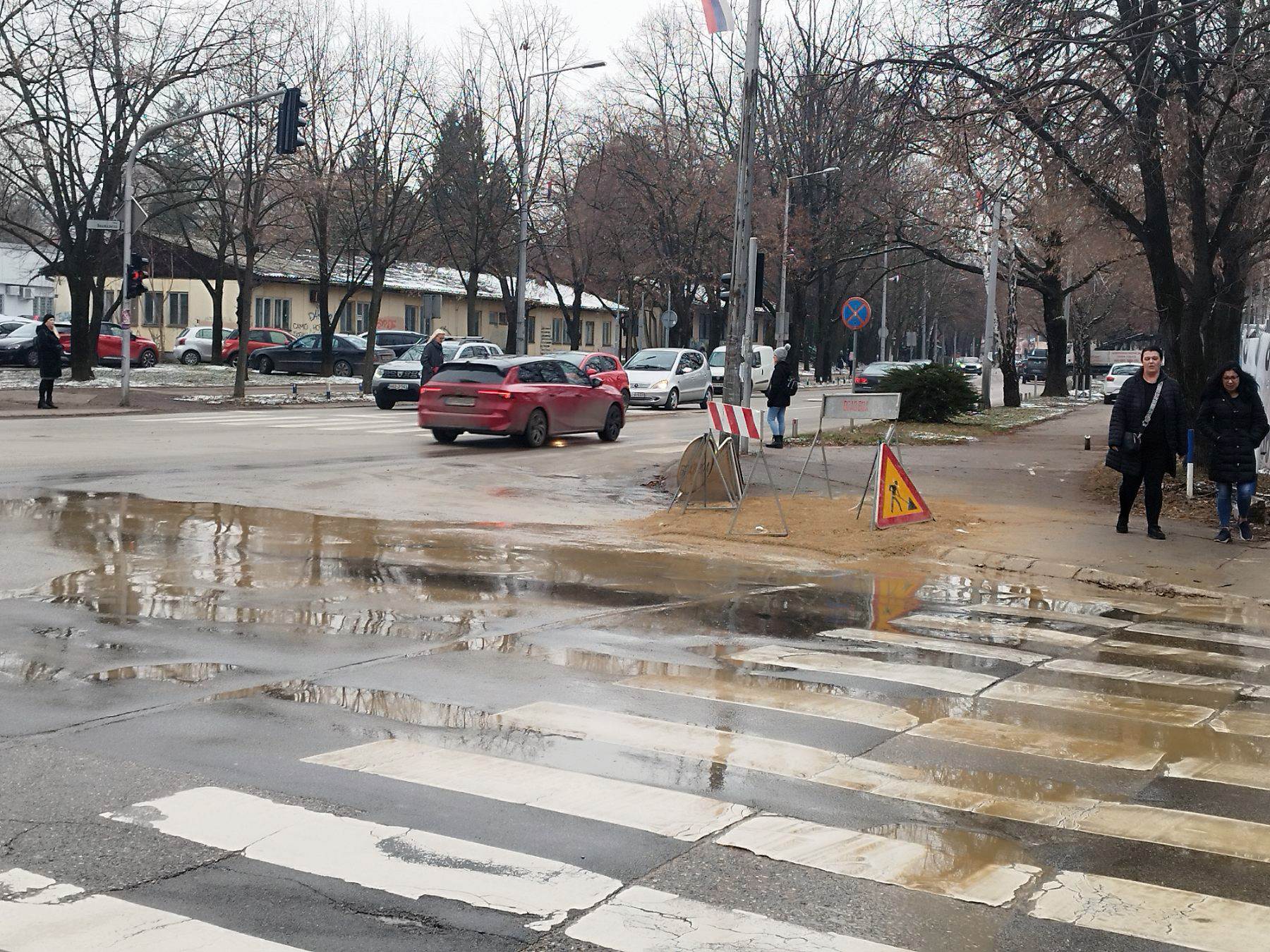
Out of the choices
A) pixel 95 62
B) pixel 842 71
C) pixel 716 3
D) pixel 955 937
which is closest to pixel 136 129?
pixel 95 62

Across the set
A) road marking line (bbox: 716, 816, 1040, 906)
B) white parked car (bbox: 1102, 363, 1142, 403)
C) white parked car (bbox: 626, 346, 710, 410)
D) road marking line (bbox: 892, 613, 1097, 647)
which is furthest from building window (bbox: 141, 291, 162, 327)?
road marking line (bbox: 716, 816, 1040, 906)

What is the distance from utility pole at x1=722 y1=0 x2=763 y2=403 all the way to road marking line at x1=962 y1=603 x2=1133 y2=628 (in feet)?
32.9

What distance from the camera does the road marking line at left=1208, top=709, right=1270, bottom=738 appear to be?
6746mm

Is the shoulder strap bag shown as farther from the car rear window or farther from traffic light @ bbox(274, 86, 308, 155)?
traffic light @ bbox(274, 86, 308, 155)

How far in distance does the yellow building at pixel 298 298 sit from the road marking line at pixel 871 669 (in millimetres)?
50584

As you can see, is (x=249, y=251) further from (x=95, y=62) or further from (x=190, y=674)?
(x=190, y=674)

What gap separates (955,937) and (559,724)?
2617 mm

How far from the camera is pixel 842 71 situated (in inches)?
671

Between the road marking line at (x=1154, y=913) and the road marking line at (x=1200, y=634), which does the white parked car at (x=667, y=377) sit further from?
the road marking line at (x=1154, y=913)

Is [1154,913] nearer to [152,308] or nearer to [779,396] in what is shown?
[779,396]

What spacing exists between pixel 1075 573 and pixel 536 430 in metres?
13.3

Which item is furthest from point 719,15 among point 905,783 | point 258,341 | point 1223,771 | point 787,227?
point 258,341

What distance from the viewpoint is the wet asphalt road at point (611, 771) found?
13.9ft

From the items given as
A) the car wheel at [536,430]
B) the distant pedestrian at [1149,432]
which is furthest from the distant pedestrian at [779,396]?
the distant pedestrian at [1149,432]
